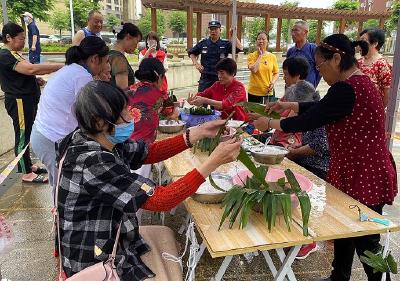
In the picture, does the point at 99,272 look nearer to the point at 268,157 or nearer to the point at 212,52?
the point at 268,157

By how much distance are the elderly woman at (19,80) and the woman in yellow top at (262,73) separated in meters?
3.12

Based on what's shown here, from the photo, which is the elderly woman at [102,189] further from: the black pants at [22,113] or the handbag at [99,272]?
the black pants at [22,113]

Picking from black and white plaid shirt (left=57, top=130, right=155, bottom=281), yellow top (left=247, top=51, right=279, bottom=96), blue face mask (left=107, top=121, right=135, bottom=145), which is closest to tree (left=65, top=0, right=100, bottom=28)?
yellow top (left=247, top=51, right=279, bottom=96)

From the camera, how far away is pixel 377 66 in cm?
396

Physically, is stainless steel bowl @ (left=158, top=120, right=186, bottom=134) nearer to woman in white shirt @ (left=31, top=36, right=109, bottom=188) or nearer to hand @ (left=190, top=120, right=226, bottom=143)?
woman in white shirt @ (left=31, top=36, right=109, bottom=188)

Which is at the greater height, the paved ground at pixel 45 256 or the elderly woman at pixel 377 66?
the elderly woman at pixel 377 66

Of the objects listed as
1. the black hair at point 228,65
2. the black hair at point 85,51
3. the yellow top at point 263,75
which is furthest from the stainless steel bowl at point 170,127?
the yellow top at point 263,75

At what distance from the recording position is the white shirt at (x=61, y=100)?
242 centimetres

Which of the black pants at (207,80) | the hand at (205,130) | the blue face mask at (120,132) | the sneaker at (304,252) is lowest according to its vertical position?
the sneaker at (304,252)

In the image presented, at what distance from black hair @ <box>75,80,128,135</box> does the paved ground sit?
5.04 feet

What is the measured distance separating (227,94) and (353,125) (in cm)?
213

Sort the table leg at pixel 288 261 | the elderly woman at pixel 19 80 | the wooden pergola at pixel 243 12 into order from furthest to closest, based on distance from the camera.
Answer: the wooden pergola at pixel 243 12 < the elderly woman at pixel 19 80 < the table leg at pixel 288 261

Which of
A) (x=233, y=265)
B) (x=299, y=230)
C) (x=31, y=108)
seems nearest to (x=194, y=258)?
(x=299, y=230)

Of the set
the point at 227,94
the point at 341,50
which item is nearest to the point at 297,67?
the point at 227,94
